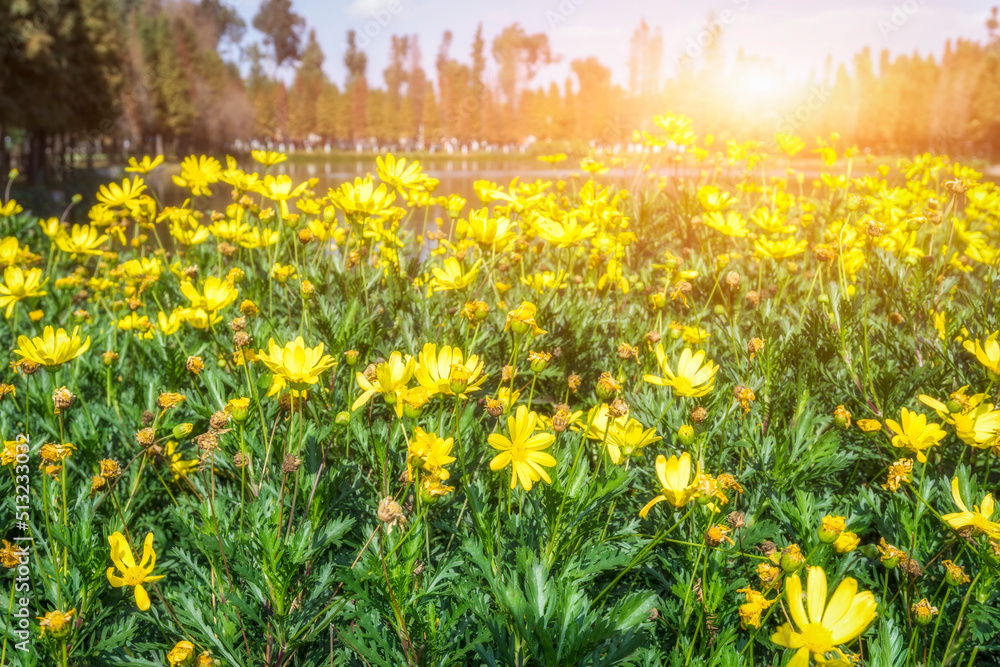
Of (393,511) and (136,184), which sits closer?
(393,511)

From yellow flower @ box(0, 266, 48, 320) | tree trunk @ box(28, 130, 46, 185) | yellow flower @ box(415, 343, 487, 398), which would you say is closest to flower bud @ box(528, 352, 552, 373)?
yellow flower @ box(415, 343, 487, 398)

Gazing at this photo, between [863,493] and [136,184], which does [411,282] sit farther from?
[863,493]

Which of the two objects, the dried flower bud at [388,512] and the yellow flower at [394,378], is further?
the yellow flower at [394,378]

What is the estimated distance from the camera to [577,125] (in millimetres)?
60125

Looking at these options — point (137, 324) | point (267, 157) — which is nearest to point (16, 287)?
point (137, 324)

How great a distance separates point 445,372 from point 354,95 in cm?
6456

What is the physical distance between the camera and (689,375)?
4.79 feet

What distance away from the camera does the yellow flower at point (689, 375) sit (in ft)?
4.37

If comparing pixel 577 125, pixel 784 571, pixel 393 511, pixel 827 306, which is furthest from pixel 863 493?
pixel 577 125

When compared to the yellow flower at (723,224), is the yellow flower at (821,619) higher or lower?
lower

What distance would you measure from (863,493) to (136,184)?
2.93 meters

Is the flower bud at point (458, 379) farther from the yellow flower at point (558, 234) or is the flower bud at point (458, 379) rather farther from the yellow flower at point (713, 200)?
the yellow flower at point (713, 200)

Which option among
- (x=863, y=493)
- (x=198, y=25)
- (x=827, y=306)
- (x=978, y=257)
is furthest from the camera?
(x=198, y=25)

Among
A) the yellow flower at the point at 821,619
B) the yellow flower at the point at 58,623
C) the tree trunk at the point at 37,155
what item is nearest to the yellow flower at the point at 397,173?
the yellow flower at the point at 58,623
